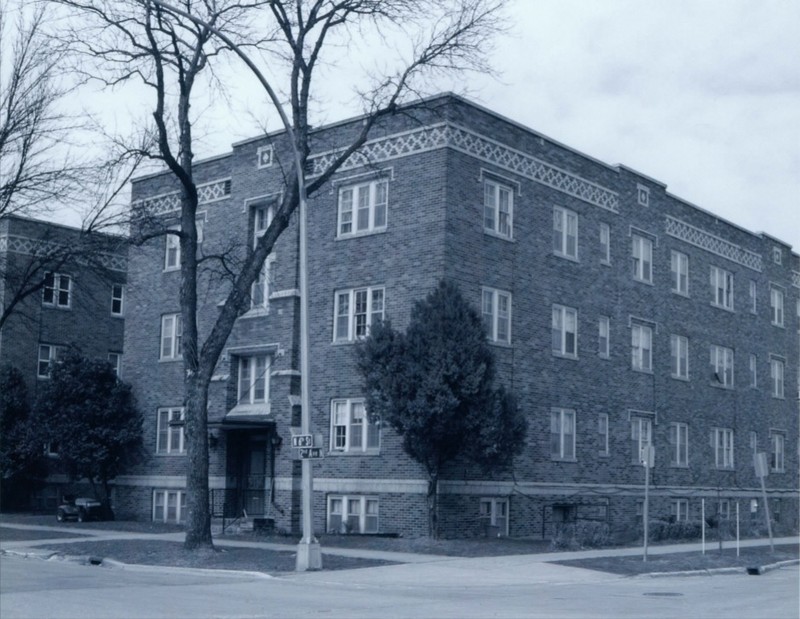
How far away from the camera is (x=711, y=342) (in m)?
42.5

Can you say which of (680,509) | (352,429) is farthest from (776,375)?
(352,429)

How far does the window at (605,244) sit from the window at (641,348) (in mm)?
2830

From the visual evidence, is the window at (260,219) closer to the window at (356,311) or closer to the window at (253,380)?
the window at (253,380)

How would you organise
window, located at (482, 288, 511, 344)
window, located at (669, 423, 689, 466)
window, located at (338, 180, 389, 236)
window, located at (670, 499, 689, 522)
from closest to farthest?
window, located at (482, 288, 511, 344), window, located at (338, 180, 389, 236), window, located at (670, 499, 689, 522), window, located at (669, 423, 689, 466)

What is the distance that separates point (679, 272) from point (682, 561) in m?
18.7

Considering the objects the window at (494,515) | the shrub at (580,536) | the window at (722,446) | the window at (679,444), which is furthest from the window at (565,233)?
the window at (722,446)

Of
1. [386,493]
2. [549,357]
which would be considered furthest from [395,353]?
[549,357]

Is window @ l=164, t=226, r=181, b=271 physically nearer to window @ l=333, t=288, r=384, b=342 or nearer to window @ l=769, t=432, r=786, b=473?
window @ l=333, t=288, r=384, b=342

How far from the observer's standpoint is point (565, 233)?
3459cm

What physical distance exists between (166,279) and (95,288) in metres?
13.4

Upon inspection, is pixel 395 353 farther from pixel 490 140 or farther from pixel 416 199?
pixel 490 140

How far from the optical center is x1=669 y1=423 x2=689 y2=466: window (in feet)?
129

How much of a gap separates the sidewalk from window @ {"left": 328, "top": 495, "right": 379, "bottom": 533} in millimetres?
3192

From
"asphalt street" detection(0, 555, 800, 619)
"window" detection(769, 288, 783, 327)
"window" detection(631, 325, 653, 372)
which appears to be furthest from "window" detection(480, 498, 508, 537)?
"window" detection(769, 288, 783, 327)
